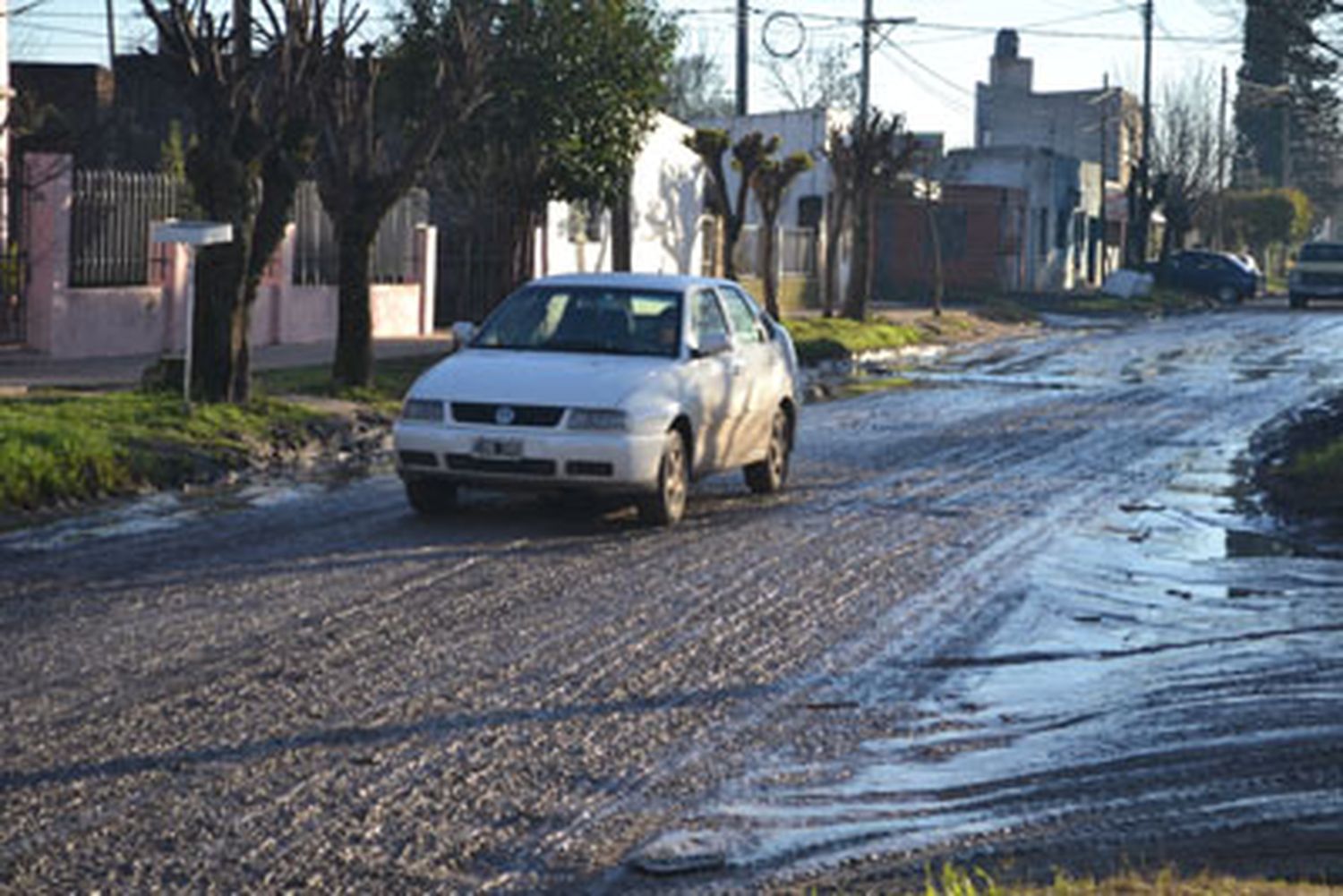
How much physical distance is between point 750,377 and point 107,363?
1037 centimetres

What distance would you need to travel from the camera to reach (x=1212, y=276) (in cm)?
7194

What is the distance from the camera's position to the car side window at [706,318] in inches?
576

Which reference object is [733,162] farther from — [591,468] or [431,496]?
[591,468]

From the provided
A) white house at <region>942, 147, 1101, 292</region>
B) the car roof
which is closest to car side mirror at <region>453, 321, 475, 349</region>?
the car roof

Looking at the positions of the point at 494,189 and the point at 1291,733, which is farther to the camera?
the point at 494,189

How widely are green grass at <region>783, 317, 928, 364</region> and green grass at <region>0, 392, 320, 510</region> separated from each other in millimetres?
15422

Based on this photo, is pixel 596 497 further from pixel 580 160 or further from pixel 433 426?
pixel 580 160

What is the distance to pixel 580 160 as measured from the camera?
3247cm

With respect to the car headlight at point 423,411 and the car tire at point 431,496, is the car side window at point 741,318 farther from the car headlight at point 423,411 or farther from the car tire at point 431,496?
the car headlight at point 423,411

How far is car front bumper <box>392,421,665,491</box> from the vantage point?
13.2 metres

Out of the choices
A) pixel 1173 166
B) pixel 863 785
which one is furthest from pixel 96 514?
pixel 1173 166

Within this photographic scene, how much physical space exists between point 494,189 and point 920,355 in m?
10.2

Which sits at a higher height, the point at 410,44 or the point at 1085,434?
the point at 410,44

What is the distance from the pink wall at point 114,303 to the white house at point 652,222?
932 cm
